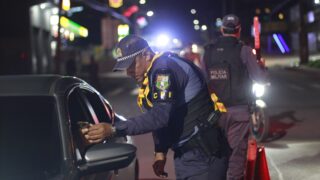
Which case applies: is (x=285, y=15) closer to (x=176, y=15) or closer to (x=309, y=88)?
(x=176, y=15)

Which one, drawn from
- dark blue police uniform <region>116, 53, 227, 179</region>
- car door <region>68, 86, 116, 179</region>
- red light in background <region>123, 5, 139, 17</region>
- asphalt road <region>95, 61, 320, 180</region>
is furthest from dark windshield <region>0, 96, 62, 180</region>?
red light in background <region>123, 5, 139, 17</region>

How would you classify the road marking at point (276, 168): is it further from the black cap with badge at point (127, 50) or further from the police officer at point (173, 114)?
the black cap with badge at point (127, 50)

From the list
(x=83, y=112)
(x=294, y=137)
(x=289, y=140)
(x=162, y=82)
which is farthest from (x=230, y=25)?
(x=294, y=137)

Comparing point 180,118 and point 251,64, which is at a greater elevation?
point 251,64

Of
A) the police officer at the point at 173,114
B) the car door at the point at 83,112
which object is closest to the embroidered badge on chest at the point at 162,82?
the police officer at the point at 173,114

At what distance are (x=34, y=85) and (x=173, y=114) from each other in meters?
0.91

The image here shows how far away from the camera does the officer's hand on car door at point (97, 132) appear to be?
11.3 feet

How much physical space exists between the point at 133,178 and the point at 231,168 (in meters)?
0.97

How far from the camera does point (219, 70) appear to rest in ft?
18.6

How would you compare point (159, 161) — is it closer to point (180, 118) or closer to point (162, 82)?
point (180, 118)

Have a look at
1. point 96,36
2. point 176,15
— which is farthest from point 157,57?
point 176,15

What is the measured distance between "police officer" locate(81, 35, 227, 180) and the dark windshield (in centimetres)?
A: 27

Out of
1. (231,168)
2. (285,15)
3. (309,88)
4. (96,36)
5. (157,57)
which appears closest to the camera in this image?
(157,57)

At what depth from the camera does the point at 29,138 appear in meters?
3.70
